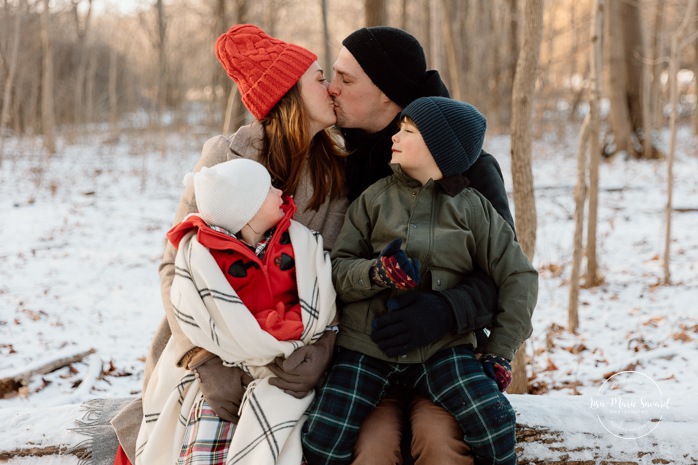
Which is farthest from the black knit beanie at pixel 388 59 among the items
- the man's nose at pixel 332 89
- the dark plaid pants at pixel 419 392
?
the dark plaid pants at pixel 419 392

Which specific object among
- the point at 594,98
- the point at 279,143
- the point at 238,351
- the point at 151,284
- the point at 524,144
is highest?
the point at 594,98

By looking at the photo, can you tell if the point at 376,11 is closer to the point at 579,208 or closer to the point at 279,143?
the point at 579,208

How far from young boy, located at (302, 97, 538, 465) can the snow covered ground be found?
77 centimetres

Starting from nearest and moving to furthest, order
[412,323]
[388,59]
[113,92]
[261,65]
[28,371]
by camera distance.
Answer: [412,323] → [261,65] → [388,59] → [28,371] → [113,92]

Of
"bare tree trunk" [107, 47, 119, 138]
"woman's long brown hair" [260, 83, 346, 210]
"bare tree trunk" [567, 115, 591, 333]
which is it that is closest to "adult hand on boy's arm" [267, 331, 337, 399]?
"woman's long brown hair" [260, 83, 346, 210]

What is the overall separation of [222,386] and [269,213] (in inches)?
24.9

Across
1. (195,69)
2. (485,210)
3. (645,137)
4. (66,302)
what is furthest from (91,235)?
(195,69)

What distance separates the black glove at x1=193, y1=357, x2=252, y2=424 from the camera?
208 cm

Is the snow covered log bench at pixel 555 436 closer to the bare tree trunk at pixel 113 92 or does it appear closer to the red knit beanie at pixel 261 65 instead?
the red knit beanie at pixel 261 65

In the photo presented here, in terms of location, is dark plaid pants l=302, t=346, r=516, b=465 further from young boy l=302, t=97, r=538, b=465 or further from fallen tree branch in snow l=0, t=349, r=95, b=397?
fallen tree branch in snow l=0, t=349, r=95, b=397

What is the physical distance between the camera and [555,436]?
238 cm

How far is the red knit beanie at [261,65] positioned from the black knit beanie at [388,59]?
0.29m

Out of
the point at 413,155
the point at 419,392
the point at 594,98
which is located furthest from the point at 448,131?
the point at 594,98

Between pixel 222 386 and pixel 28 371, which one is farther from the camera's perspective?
pixel 28 371
